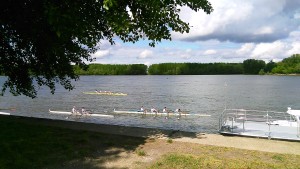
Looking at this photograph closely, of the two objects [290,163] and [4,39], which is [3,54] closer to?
[4,39]

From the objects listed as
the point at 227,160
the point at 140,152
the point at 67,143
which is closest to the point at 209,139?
the point at 227,160

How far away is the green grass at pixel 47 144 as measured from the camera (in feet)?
34.2

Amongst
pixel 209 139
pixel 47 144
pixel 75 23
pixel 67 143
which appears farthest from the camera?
pixel 209 139

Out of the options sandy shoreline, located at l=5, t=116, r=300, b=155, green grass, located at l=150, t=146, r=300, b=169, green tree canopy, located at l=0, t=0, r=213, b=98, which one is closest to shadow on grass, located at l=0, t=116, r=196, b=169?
sandy shoreline, located at l=5, t=116, r=300, b=155

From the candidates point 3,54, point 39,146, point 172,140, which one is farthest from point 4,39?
point 172,140

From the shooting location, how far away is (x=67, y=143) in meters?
12.6

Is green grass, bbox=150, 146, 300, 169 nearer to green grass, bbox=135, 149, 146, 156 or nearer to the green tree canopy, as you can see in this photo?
green grass, bbox=135, 149, 146, 156

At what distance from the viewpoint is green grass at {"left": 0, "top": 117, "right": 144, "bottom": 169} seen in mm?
10438

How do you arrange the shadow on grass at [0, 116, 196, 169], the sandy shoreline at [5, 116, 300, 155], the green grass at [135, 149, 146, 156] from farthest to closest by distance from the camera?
the sandy shoreline at [5, 116, 300, 155], the green grass at [135, 149, 146, 156], the shadow on grass at [0, 116, 196, 169]

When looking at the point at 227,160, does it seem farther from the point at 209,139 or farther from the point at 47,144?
the point at 47,144

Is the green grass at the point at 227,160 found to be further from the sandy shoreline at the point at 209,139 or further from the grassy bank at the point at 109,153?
the sandy shoreline at the point at 209,139

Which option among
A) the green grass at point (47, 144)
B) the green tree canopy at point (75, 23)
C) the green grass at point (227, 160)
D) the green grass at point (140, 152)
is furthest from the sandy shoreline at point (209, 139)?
the green tree canopy at point (75, 23)

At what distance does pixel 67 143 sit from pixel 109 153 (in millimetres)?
2061

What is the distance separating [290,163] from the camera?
10633mm
